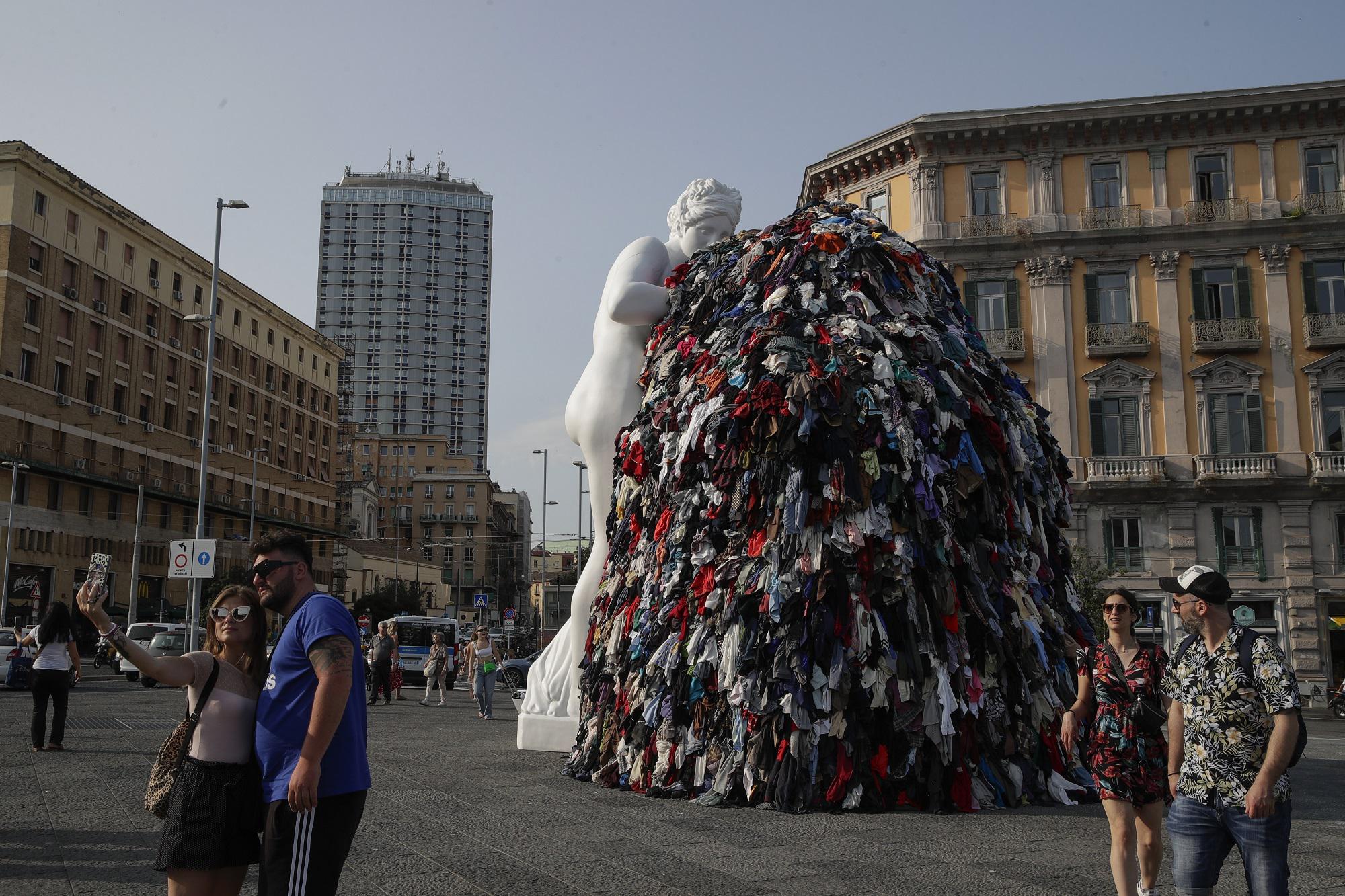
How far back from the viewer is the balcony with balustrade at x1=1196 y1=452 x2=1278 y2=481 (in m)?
31.5

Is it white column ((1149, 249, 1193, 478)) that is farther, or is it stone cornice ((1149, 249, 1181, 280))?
stone cornice ((1149, 249, 1181, 280))

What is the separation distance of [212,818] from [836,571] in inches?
179

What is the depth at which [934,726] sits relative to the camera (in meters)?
7.14

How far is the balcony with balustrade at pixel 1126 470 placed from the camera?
32094 millimetres

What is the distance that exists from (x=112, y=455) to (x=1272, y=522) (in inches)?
1909

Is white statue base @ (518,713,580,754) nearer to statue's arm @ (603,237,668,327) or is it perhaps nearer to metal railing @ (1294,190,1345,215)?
statue's arm @ (603,237,668,327)

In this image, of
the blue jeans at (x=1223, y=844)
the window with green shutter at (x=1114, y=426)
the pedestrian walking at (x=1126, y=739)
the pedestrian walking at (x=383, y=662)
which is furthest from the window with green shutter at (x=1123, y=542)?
the blue jeans at (x=1223, y=844)

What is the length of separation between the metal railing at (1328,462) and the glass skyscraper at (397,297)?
108572 mm

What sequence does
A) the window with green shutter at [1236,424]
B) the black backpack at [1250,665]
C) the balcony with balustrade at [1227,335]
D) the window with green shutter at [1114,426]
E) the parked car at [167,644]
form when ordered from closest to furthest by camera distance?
1. the black backpack at [1250,665]
2. the parked car at [167,644]
3. the window with green shutter at [1236,424]
4. the balcony with balustrade at [1227,335]
5. the window with green shutter at [1114,426]

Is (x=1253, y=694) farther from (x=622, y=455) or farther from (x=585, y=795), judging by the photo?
(x=622, y=455)

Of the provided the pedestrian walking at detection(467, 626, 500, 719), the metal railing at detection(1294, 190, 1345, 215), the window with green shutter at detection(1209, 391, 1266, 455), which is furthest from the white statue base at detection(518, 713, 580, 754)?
the metal railing at detection(1294, 190, 1345, 215)

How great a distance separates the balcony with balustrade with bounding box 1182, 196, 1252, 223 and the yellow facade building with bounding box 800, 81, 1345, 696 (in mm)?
54

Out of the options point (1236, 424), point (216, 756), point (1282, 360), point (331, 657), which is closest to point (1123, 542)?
point (1236, 424)

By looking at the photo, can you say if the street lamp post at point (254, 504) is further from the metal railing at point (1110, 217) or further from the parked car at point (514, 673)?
the metal railing at point (1110, 217)
